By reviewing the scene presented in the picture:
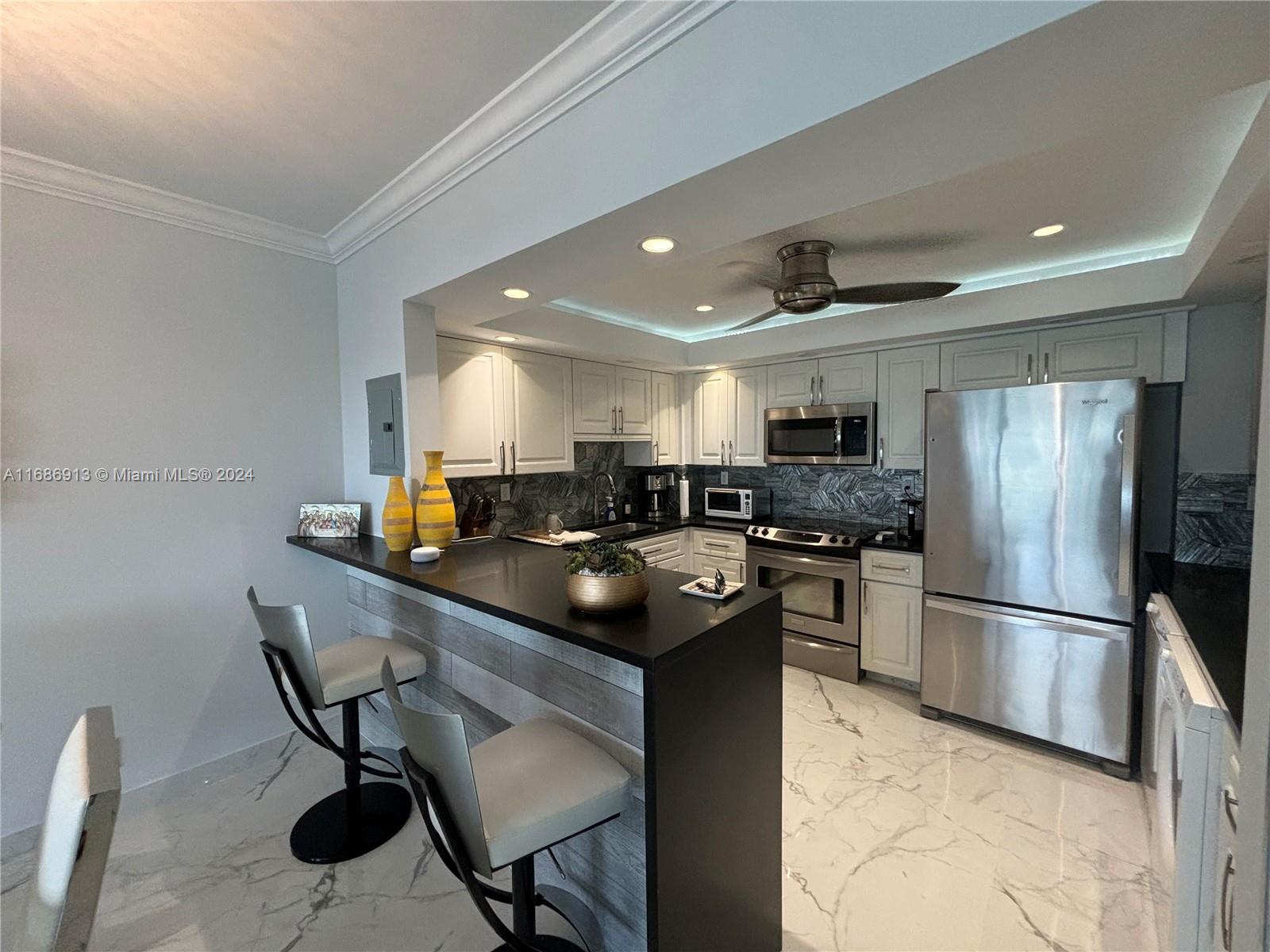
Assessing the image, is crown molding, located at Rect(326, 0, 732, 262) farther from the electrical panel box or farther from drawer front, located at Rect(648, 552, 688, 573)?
drawer front, located at Rect(648, 552, 688, 573)

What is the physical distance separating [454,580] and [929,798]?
2211mm

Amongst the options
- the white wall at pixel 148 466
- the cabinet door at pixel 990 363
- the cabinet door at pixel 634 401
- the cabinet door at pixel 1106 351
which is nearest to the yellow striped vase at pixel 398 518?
the white wall at pixel 148 466

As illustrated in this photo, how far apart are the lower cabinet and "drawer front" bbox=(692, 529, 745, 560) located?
3.08 ft

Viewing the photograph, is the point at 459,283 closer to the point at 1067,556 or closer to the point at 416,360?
the point at 416,360

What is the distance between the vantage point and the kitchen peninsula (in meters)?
1.16

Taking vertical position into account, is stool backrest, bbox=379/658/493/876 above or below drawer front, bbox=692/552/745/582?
above

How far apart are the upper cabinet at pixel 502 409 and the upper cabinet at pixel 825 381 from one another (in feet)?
5.13

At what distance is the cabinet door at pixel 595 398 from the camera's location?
362 centimetres

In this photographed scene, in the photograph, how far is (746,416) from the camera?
160 inches

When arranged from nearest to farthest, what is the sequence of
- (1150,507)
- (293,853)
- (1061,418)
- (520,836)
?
(520,836), (293,853), (1061,418), (1150,507)

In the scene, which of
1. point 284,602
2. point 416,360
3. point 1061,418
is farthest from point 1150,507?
point 284,602

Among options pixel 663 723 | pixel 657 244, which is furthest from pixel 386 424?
pixel 663 723

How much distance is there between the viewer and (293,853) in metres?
1.89

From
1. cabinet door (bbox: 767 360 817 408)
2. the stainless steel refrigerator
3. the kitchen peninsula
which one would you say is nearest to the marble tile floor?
the stainless steel refrigerator
